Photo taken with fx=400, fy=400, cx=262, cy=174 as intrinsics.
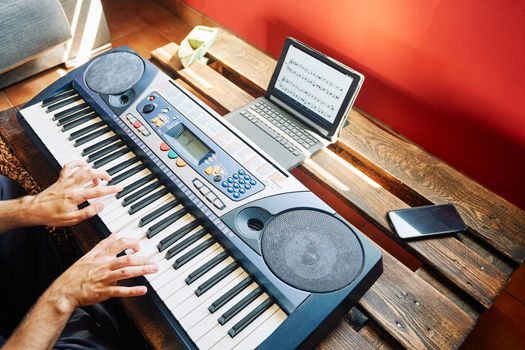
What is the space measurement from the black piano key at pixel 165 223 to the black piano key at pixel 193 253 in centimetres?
10

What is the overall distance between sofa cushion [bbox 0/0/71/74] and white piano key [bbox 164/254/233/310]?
1390 millimetres

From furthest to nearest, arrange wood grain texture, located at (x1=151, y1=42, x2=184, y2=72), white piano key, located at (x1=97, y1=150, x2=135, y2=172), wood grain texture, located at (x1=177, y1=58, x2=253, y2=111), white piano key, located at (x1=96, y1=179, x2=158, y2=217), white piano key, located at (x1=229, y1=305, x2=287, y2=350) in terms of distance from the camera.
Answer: wood grain texture, located at (x1=151, y1=42, x2=184, y2=72) → wood grain texture, located at (x1=177, y1=58, x2=253, y2=111) → white piano key, located at (x1=97, y1=150, x2=135, y2=172) → white piano key, located at (x1=96, y1=179, x2=158, y2=217) → white piano key, located at (x1=229, y1=305, x2=287, y2=350)

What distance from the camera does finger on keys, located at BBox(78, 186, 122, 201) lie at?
0.96 metres

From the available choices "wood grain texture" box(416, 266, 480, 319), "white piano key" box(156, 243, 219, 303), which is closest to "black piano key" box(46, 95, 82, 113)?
"white piano key" box(156, 243, 219, 303)

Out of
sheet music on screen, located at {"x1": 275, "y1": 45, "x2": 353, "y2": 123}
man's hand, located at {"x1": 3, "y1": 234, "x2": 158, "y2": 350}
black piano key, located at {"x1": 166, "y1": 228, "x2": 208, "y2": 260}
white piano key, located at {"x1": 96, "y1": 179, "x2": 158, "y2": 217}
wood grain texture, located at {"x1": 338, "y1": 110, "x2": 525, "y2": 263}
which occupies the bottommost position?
man's hand, located at {"x1": 3, "y1": 234, "x2": 158, "y2": 350}

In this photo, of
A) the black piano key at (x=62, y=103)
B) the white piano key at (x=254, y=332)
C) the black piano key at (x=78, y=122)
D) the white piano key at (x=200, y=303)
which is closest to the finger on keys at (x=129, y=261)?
the white piano key at (x=200, y=303)

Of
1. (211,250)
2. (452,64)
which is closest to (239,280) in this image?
(211,250)

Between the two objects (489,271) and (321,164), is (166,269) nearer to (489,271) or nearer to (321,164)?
(321,164)

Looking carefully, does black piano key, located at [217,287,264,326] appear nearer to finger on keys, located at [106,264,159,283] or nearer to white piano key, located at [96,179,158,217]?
finger on keys, located at [106,264,159,283]

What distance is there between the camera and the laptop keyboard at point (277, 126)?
120 cm

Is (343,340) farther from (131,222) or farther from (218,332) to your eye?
(131,222)

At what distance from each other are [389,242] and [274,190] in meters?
0.86

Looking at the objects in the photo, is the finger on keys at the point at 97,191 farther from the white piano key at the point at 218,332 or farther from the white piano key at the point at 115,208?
the white piano key at the point at 218,332

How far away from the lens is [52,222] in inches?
39.0
